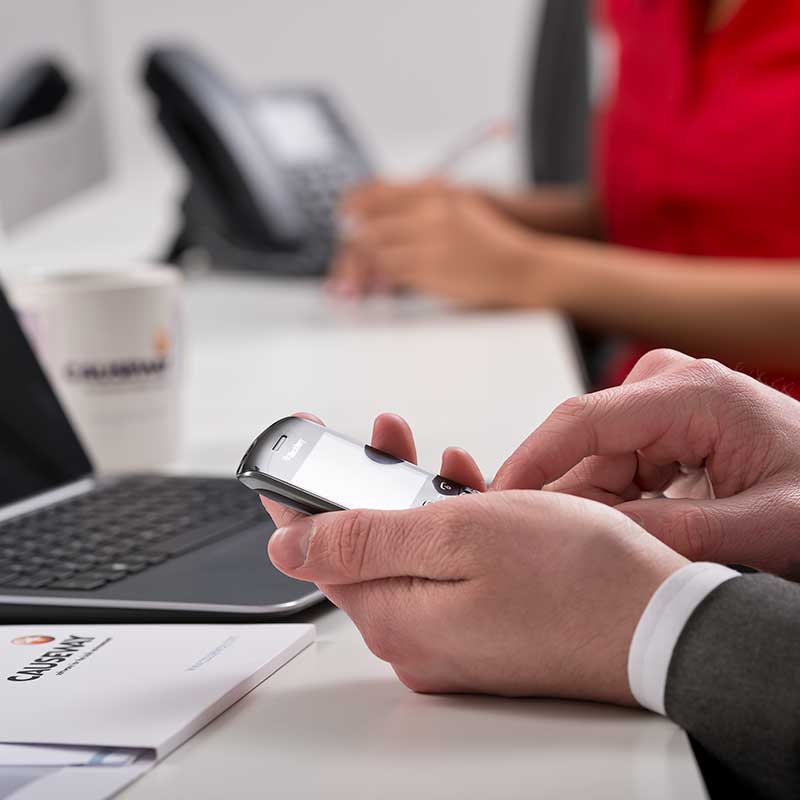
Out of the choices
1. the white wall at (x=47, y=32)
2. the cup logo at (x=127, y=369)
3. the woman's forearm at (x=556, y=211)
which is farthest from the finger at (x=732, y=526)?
the woman's forearm at (x=556, y=211)

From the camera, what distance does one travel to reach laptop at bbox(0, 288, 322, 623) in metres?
0.35

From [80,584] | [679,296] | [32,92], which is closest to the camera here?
[80,584]

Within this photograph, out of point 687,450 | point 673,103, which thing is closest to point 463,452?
point 687,450

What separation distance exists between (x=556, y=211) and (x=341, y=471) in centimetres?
104

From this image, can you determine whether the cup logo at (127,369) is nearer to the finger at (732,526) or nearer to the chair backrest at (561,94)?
the finger at (732,526)

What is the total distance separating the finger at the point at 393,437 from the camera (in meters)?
0.33

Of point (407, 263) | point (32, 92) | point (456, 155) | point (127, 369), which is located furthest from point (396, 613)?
point (456, 155)

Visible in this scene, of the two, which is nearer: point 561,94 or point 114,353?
point 114,353

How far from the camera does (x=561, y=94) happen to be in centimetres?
143

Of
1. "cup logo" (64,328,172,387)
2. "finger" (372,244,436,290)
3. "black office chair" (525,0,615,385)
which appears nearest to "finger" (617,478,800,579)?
"cup logo" (64,328,172,387)

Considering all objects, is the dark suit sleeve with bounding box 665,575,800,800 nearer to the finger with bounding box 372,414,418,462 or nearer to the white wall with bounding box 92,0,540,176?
the finger with bounding box 372,414,418,462

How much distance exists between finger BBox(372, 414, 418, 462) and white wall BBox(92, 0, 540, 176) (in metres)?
2.17

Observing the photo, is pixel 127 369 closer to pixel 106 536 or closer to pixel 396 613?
pixel 106 536

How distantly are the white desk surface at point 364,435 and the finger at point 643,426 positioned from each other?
0.12 ft
